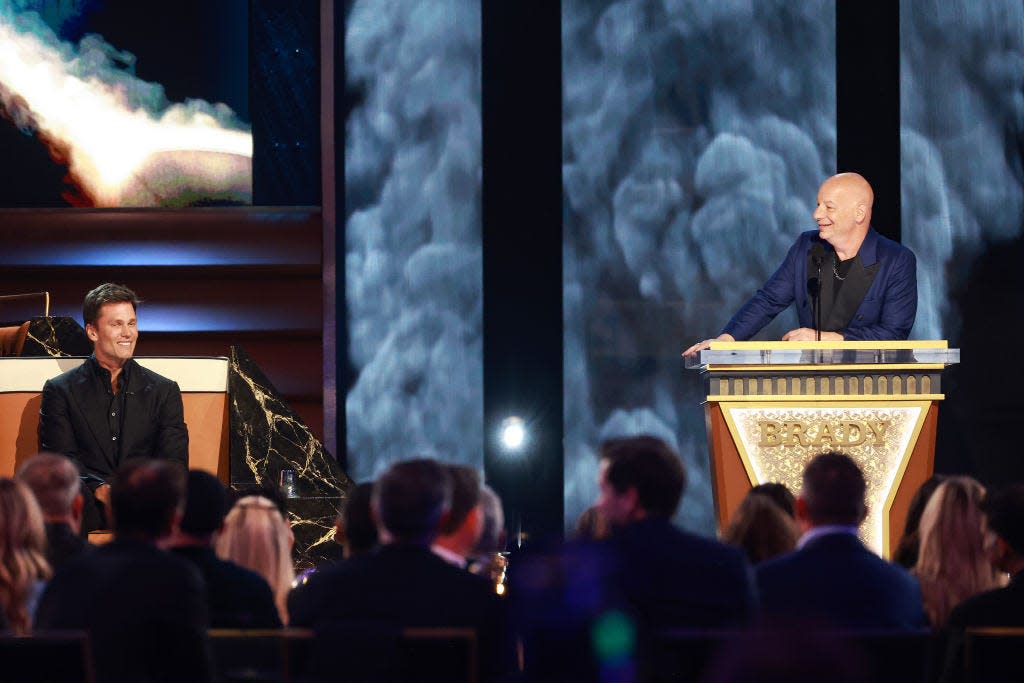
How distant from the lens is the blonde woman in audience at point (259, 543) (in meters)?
2.82

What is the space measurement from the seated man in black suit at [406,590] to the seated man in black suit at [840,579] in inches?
18.3

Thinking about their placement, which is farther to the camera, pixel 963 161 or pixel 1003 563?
pixel 963 161

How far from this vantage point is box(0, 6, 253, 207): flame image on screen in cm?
646

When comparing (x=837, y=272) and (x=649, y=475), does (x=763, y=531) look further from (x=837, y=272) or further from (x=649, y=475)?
(x=837, y=272)

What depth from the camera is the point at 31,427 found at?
4344 millimetres

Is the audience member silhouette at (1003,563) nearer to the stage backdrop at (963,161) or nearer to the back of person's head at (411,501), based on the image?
the back of person's head at (411,501)

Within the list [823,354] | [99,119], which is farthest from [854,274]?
[99,119]

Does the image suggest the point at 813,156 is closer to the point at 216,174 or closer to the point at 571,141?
the point at 571,141

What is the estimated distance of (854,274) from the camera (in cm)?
407

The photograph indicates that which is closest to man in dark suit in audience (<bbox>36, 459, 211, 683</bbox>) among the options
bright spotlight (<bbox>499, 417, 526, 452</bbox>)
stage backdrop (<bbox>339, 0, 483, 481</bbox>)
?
bright spotlight (<bbox>499, 417, 526, 452</bbox>)

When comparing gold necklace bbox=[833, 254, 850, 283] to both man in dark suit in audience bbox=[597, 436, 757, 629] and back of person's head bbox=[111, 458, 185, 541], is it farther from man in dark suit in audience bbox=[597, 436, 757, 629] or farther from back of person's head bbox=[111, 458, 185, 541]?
back of person's head bbox=[111, 458, 185, 541]

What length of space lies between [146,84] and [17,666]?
4973 millimetres

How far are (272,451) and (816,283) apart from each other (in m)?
1.78

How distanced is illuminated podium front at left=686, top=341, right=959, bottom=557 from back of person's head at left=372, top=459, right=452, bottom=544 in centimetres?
164
